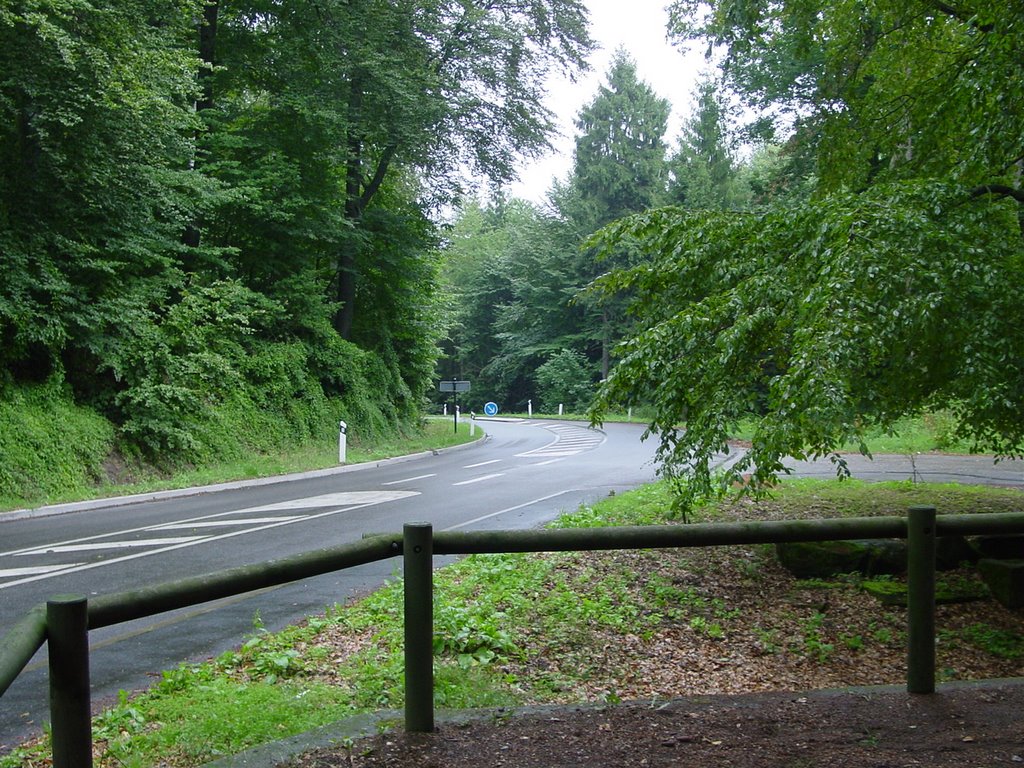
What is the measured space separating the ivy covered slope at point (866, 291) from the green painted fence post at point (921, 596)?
1483 millimetres

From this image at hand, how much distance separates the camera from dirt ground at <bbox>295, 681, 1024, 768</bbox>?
3.32 meters

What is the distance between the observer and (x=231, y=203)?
2139cm

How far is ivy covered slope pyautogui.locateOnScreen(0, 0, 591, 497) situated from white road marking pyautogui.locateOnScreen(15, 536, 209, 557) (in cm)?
441

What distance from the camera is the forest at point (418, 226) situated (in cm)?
629

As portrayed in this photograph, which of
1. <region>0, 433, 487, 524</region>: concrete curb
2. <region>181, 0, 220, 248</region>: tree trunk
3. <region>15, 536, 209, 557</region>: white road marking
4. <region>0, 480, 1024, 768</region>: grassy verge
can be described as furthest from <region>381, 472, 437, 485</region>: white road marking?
<region>0, 480, 1024, 768</region>: grassy verge

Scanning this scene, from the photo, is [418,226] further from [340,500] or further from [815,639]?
[815,639]

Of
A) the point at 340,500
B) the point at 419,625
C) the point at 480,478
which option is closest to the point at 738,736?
the point at 419,625

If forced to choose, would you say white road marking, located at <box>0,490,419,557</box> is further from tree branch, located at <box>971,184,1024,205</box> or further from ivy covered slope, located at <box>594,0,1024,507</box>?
tree branch, located at <box>971,184,1024,205</box>

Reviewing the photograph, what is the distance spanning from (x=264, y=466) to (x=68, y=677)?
1748cm

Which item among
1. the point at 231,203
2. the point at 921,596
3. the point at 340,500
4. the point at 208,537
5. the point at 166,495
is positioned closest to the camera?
the point at 921,596

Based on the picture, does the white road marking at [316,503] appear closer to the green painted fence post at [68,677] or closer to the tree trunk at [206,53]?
the green painted fence post at [68,677]

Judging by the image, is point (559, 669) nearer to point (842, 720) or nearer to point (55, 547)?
point (842, 720)

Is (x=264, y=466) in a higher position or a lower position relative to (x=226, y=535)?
higher

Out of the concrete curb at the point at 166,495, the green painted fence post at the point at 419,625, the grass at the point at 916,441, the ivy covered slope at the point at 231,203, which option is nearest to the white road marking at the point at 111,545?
the concrete curb at the point at 166,495
